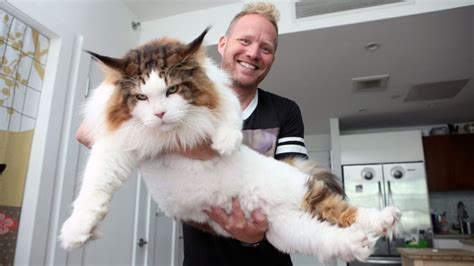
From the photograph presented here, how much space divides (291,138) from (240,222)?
518mm

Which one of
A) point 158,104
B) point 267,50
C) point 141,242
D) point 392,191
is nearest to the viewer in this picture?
point 158,104

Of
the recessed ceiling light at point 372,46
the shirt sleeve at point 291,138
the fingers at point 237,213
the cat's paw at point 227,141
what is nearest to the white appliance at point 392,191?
the recessed ceiling light at point 372,46

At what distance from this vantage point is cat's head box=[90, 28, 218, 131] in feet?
2.99

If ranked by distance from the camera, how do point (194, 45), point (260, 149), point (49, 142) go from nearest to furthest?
point (194, 45) → point (260, 149) → point (49, 142)

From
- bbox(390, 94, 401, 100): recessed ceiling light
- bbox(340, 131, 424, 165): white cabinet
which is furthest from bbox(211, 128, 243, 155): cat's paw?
bbox(340, 131, 424, 165): white cabinet

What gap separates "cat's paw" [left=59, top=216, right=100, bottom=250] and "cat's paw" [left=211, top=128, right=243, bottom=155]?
387mm

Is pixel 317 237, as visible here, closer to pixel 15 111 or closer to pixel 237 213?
pixel 237 213

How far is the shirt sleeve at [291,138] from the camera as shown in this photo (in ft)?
4.53

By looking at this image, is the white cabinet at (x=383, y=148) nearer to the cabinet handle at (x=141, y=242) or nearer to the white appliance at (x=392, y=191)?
the white appliance at (x=392, y=191)

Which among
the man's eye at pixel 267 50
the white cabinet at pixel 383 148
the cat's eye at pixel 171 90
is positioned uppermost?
the white cabinet at pixel 383 148

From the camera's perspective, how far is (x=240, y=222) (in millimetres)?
1020

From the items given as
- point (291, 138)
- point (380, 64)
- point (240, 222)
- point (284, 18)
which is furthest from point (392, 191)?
point (240, 222)

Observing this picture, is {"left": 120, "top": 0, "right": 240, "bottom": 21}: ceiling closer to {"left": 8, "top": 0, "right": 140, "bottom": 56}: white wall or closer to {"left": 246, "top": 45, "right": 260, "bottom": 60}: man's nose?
{"left": 8, "top": 0, "right": 140, "bottom": 56}: white wall

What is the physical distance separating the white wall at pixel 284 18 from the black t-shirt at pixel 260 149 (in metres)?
1.46
